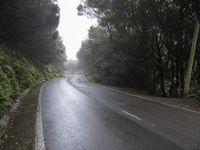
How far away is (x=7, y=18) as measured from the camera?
25750 millimetres

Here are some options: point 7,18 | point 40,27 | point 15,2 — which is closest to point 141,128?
point 15,2

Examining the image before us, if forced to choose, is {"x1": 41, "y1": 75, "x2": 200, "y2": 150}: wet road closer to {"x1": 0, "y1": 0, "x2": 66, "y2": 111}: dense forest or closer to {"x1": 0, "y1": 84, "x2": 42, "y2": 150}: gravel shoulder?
{"x1": 0, "y1": 84, "x2": 42, "y2": 150}: gravel shoulder

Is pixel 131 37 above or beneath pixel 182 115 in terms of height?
above

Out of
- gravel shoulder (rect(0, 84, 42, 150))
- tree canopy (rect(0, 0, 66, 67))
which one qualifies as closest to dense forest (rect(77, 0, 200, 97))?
tree canopy (rect(0, 0, 66, 67))

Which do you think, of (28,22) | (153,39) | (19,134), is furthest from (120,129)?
(28,22)

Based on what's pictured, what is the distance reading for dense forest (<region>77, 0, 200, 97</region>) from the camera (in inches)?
832

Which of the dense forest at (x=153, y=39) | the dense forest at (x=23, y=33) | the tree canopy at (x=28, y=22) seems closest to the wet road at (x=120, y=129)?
the dense forest at (x=153, y=39)

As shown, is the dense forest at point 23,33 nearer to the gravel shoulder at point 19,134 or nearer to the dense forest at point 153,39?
the dense forest at point 153,39

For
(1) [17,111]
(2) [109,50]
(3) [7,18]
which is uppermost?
(3) [7,18]

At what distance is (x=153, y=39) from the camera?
23.9m

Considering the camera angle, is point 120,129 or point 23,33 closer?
point 120,129

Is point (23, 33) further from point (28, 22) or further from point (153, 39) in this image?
point (153, 39)

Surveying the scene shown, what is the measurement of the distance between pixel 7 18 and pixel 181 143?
23.1m

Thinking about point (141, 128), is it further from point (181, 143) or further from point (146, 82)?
point (146, 82)
